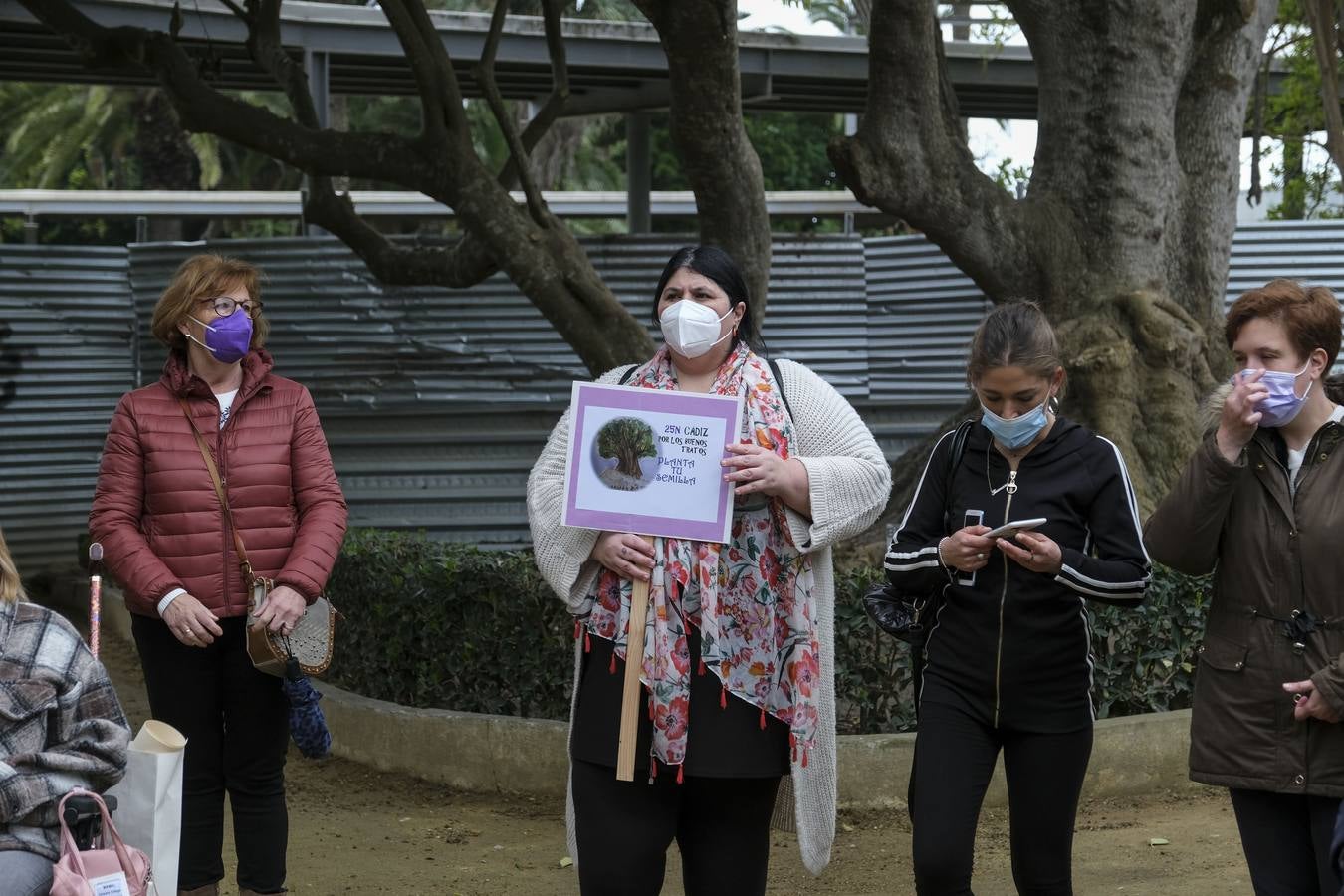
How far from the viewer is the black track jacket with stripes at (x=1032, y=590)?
3988 mm

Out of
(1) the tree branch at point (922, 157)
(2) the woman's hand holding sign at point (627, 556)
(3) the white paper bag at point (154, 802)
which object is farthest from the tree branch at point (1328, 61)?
(3) the white paper bag at point (154, 802)

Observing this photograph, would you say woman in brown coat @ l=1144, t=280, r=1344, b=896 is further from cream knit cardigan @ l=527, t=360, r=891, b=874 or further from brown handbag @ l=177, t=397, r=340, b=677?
brown handbag @ l=177, t=397, r=340, b=677

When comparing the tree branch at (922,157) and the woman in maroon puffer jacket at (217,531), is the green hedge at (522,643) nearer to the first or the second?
the tree branch at (922,157)

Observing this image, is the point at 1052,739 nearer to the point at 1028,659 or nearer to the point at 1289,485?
the point at 1028,659

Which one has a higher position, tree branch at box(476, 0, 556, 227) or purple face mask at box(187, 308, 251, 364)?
tree branch at box(476, 0, 556, 227)

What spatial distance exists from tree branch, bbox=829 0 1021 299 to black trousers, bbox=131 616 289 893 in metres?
3.92

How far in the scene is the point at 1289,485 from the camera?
3.71 meters

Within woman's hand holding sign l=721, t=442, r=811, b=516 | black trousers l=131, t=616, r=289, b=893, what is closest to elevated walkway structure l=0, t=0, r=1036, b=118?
black trousers l=131, t=616, r=289, b=893

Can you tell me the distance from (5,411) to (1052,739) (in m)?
10.2

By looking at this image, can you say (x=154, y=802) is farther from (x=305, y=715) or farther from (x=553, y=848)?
(x=553, y=848)

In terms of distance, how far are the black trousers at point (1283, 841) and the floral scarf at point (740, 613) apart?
1.02 m

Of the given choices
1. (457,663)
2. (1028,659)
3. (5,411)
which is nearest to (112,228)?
(5,411)

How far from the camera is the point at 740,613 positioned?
3.95 metres

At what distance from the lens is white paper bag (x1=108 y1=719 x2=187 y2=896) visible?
3994mm
